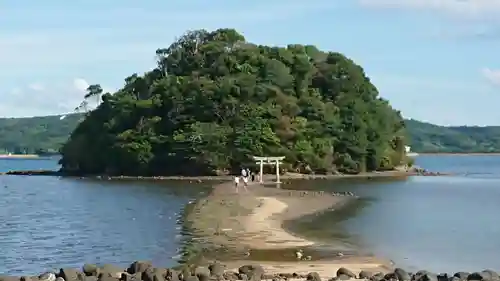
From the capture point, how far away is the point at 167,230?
3594 centimetres

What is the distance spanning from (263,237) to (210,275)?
34.7ft

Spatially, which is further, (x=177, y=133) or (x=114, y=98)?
(x=114, y=98)

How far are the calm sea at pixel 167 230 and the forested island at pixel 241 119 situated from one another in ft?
139

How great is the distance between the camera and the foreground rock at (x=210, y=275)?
2006 centimetres

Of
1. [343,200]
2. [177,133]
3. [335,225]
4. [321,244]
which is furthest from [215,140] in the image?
[321,244]

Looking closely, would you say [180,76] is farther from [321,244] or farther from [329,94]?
[321,244]

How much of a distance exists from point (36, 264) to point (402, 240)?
583 inches

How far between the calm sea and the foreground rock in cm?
401

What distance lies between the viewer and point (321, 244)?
2953 cm

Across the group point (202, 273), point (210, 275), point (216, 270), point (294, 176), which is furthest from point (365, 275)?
point (294, 176)

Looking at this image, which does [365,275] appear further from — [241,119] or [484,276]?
[241,119]

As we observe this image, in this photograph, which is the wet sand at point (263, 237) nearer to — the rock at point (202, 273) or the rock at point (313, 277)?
the rock at point (313, 277)

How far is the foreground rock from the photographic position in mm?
20062

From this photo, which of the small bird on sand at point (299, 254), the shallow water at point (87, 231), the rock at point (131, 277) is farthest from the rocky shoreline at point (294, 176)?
the rock at point (131, 277)
